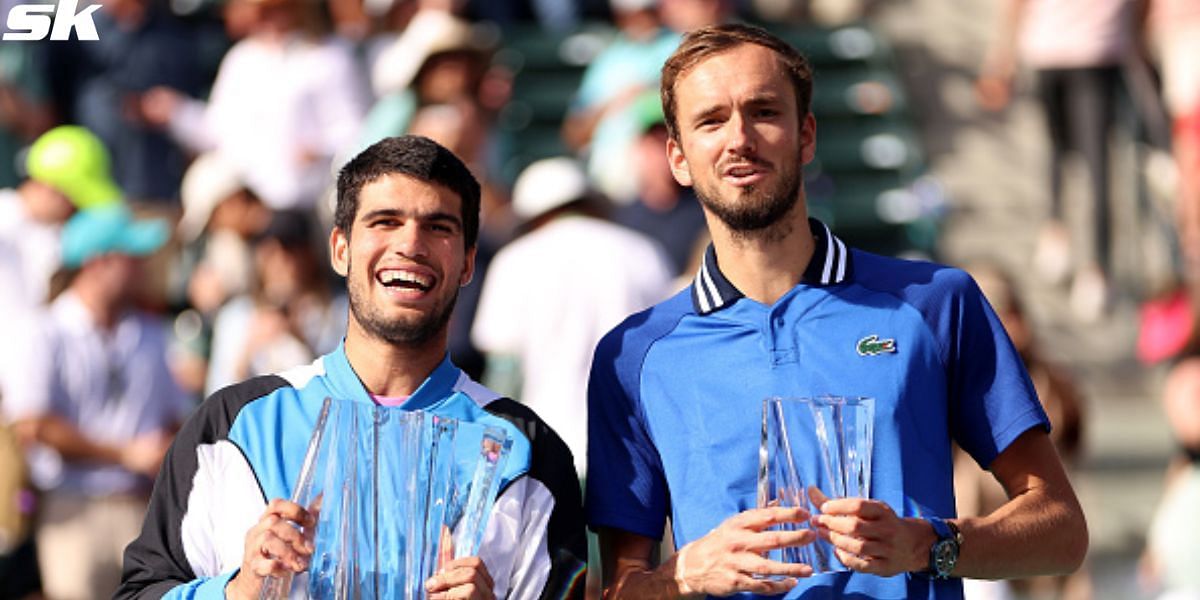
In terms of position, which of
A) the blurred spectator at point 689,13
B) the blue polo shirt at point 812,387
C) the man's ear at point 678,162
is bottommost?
the blue polo shirt at point 812,387

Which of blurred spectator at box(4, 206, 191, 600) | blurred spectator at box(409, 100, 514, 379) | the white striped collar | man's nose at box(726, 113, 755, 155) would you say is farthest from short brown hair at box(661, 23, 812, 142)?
blurred spectator at box(4, 206, 191, 600)

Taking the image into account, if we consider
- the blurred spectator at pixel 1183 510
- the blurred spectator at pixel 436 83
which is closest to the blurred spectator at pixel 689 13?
the blurred spectator at pixel 436 83

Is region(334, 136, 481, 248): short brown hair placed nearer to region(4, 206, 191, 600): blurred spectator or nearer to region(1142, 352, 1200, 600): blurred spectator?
region(1142, 352, 1200, 600): blurred spectator

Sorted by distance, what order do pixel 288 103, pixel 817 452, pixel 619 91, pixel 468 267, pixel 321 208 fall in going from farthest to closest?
1. pixel 619 91
2. pixel 288 103
3. pixel 321 208
4. pixel 468 267
5. pixel 817 452

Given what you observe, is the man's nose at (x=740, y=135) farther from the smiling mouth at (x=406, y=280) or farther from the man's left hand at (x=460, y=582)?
the man's left hand at (x=460, y=582)

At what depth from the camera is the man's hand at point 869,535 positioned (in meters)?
3.49

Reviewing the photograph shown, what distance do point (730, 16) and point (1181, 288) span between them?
104 inches

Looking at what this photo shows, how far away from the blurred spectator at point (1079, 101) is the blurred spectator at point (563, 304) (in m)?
3.45

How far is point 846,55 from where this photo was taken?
12.2 m

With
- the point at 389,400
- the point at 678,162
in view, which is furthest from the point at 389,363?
the point at 678,162

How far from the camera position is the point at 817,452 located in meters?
3.64

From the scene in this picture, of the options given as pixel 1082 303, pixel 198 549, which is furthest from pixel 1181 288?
pixel 198 549

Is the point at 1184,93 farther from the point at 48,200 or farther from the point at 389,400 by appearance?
the point at 389,400

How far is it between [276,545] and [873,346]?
1.14 m
